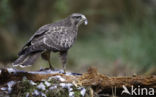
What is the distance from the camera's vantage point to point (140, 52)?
451 inches

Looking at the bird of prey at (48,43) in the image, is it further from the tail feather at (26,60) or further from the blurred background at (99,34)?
the blurred background at (99,34)

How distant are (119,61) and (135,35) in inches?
64.5

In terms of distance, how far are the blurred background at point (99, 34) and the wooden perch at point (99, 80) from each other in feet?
5.70

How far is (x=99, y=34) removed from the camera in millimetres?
14875

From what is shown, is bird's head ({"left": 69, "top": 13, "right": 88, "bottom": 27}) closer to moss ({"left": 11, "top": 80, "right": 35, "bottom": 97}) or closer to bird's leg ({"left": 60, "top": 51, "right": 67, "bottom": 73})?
bird's leg ({"left": 60, "top": 51, "right": 67, "bottom": 73})

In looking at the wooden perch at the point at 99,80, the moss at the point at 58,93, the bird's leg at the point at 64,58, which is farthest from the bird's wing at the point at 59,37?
the moss at the point at 58,93

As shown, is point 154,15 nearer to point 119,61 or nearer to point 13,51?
point 119,61

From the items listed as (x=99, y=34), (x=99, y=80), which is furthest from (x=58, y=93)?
(x=99, y=34)

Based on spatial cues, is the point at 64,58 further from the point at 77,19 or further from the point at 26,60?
the point at 77,19

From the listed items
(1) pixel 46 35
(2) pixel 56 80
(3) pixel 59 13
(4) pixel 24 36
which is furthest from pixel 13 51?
(2) pixel 56 80

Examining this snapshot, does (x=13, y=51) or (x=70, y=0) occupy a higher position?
(x=70, y=0)

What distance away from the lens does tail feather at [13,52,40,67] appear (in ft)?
19.6

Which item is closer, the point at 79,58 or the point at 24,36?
the point at 79,58


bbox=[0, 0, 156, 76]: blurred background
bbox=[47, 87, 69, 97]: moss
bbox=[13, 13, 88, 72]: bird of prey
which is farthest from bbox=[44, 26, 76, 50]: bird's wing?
bbox=[0, 0, 156, 76]: blurred background
